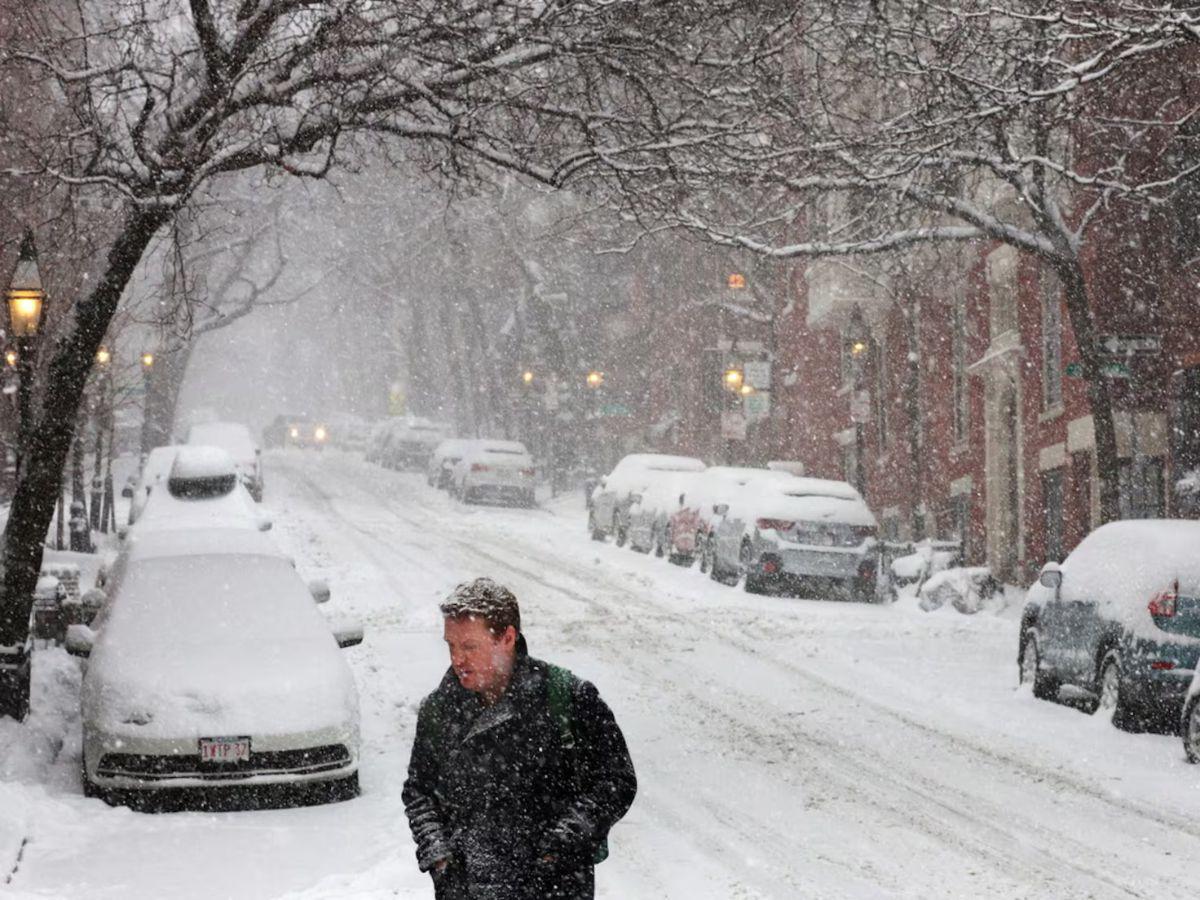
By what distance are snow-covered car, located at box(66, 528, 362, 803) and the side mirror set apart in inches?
245

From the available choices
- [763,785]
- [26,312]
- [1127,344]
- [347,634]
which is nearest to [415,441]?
[1127,344]

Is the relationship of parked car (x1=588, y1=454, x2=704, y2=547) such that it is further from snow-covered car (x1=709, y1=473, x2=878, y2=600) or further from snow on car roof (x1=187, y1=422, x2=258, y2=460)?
snow on car roof (x1=187, y1=422, x2=258, y2=460)

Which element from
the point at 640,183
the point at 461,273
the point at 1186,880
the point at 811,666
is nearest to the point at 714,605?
the point at 811,666

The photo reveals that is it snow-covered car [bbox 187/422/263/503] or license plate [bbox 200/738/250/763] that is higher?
snow-covered car [bbox 187/422/263/503]

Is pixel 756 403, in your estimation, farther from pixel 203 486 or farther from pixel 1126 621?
pixel 1126 621

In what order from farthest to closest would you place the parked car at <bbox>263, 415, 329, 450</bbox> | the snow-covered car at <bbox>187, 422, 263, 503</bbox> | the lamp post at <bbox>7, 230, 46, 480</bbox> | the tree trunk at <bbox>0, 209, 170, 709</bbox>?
the parked car at <bbox>263, 415, 329, 450</bbox> → the snow-covered car at <bbox>187, 422, 263, 503</bbox> → the lamp post at <bbox>7, 230, 46, 480</bbox> → the tree trunk at <bbox>0, 209, 170, 709</bbox>

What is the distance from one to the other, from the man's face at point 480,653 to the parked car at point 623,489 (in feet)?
93.4

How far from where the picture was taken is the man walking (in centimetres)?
442

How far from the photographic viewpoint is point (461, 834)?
4527 mm

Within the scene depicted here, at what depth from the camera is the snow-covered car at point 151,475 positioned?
102 feet

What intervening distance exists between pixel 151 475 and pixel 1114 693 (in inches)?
903

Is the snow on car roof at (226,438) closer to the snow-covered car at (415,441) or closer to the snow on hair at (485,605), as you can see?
the snow-covered car at (415,441)

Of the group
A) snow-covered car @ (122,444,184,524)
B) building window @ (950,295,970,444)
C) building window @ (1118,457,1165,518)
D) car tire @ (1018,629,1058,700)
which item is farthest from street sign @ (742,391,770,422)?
car tire @ (1018,629,1058,700)

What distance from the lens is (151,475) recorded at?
1276 inches
